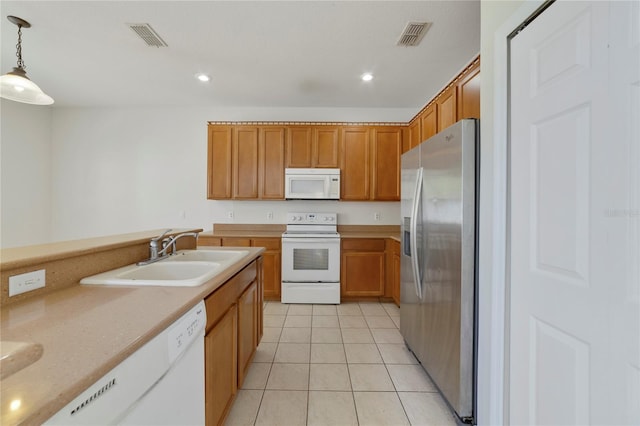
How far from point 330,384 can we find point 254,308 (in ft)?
2.62

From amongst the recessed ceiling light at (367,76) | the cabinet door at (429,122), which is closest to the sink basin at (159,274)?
the recessed ceiling light at (367,76)

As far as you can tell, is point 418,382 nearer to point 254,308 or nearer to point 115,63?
point 254,308

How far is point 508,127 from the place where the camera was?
3.94 ft

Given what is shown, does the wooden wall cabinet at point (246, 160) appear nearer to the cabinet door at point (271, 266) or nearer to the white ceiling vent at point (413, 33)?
the cabinet door at point (271, 266)

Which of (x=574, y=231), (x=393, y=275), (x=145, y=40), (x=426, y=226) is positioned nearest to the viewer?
(x=574, y=231)

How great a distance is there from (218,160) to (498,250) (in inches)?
138

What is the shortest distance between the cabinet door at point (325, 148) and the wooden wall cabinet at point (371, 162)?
0.39 ft

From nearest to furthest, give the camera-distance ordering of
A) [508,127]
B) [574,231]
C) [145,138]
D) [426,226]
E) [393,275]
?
[574,231], [508,127], [426,226], [393,275], [145,138]

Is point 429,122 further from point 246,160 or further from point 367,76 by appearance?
point 246,160

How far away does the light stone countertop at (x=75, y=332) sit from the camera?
1.58 ft

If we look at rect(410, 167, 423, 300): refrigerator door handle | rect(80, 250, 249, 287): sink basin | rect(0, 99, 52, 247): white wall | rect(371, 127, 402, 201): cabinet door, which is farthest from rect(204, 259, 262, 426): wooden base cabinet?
rect(0, 99, 52, 247): white wall

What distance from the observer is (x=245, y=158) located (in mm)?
3604

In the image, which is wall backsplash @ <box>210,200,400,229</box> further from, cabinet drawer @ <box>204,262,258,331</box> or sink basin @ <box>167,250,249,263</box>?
cabinet drawer @ <box>204,262,258,331</box>

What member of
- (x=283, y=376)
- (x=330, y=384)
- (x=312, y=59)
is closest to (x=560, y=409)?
(x=330, y=384)
